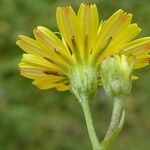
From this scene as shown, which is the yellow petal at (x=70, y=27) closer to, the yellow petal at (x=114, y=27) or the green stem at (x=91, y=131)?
the yellow petal at (x=114, y=27)

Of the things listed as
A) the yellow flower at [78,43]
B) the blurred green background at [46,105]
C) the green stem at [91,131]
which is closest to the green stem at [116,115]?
the green stem at [91,131]

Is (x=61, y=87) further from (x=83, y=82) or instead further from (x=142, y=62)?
(x=142, y=62)

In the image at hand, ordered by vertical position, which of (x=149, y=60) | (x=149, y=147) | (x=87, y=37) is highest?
(x=87, y=37)

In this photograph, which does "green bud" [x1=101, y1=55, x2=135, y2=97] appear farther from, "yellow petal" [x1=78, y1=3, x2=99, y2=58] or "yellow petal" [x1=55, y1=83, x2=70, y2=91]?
"yellow petal" [x1=55, y1=83, x2=70, y2=91]

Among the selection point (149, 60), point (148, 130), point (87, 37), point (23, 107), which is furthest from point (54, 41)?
point (148, 130)

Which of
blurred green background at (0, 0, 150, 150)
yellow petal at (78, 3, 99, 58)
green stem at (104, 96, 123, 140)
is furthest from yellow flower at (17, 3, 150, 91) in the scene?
blurred green background at (0, 0, 150, 150)

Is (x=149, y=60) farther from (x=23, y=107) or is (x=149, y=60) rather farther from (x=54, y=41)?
(x=23, y=107)

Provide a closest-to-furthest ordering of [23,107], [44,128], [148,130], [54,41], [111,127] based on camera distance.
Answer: [111,127] < [54,41] < [23,107] < [44,128] < [148,130]
